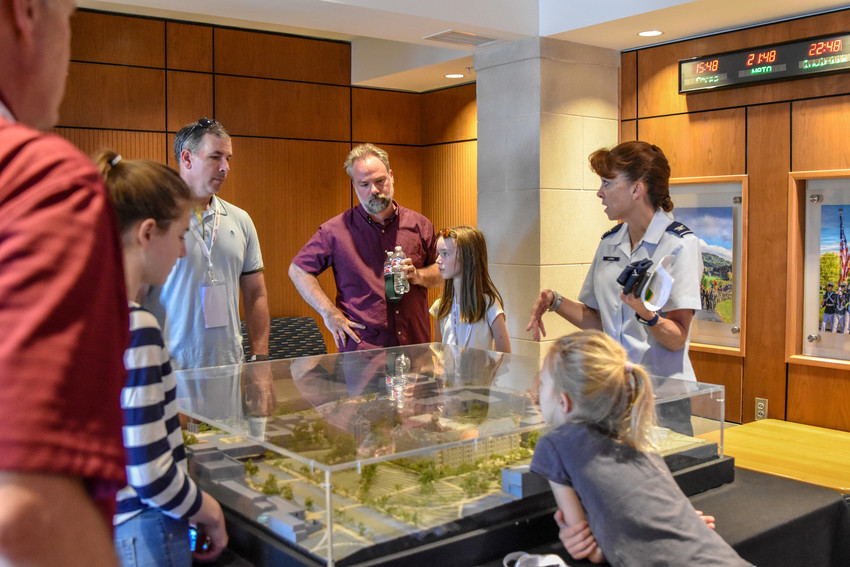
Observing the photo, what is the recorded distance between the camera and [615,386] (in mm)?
1817

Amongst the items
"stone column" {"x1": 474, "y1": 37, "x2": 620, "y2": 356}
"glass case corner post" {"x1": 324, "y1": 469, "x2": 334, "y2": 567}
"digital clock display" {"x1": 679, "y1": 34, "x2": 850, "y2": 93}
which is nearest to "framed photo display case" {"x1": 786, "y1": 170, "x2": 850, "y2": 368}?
"digital clock display" {"x1": 679, "y1": 34, "x2": 850, "y2": 93}

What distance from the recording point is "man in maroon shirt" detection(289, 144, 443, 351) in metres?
4.13

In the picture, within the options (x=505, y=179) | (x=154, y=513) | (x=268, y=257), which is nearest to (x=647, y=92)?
(x=505, y=179)

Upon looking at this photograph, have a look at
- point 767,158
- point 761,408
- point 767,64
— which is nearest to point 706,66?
point 767,64

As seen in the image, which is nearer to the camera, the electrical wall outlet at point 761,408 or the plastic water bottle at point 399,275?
the plastic water bottle at point 399,275

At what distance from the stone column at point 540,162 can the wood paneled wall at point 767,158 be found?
20.3 inches

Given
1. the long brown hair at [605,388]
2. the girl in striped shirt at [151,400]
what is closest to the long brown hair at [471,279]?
the long brown hair at [605,388]

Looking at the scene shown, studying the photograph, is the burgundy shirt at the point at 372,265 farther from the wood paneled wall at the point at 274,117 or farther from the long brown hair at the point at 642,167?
the wood paneled wall at the point at 274,117

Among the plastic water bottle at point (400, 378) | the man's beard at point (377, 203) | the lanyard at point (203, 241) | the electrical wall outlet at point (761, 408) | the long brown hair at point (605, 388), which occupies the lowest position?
the electrical wall outlet at point (761, 408)

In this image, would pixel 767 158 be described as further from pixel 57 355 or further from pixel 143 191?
pixel 57 355

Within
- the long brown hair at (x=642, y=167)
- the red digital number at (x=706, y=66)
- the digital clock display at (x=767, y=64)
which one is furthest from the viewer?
the red digital number at (x=706, y=66)

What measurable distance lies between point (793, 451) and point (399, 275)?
204 centimetres

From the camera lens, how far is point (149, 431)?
1487 mm

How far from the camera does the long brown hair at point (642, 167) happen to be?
3.04 m
